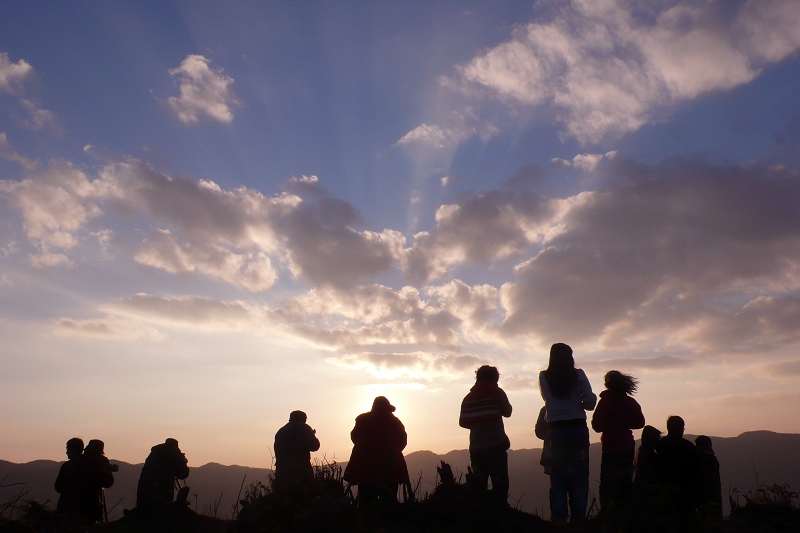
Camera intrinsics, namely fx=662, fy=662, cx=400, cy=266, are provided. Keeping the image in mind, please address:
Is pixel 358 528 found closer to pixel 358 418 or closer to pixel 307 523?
pixel 307 523

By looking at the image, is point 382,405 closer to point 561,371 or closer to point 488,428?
point 488,428

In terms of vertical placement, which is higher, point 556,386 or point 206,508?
point 556,386

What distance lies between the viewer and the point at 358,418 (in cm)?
889

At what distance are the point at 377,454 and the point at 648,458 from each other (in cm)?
331

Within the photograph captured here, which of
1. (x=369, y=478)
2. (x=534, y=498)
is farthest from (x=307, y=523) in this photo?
(x=534, y=498)

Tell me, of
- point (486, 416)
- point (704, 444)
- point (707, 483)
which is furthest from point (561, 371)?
point (704, 444)

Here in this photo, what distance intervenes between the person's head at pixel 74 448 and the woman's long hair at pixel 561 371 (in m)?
6.55

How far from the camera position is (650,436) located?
7801 mm

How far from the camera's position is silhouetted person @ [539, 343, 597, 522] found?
24.0ft

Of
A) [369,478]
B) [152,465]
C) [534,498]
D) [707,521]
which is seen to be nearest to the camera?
[707,521]

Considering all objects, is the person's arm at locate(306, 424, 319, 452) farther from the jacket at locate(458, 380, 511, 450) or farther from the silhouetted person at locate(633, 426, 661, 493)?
the silhouetted person at locate(633, 426, 661, 493)

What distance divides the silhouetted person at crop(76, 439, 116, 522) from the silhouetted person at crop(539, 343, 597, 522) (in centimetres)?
601

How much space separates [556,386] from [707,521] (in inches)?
84.5

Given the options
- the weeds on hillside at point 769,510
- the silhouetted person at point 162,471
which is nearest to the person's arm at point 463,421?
the weeds on hillside at point 769,510
